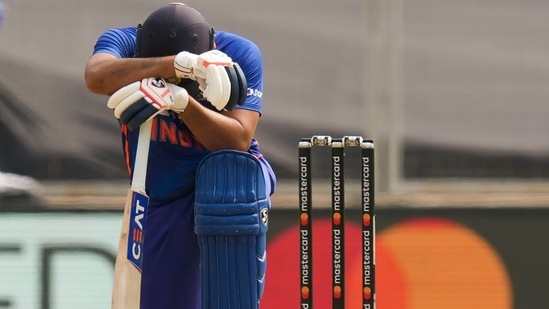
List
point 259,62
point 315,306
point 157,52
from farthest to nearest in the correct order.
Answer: point 315,306 → point 259,62 → point 157,52

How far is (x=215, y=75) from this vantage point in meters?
2.66

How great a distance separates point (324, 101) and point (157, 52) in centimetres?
158

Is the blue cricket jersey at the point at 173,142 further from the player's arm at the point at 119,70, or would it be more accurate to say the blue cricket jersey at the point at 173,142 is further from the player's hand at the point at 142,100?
the player's hand at the point at 142,100

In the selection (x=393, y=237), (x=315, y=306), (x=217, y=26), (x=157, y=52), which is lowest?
(x=315, y=306)

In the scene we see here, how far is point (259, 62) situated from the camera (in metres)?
3.18

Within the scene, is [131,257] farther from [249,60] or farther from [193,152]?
[249,60]

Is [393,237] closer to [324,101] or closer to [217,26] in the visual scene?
[324,101]

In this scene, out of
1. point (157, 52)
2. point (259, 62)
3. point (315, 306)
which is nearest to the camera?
point (157, 52)

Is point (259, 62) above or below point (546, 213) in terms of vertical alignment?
above

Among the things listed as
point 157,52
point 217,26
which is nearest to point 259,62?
point 157,52

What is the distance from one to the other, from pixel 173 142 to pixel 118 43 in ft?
1.04

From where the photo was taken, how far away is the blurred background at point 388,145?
436 cm

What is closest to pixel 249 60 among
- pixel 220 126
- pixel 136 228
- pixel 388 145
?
pixel 220 126

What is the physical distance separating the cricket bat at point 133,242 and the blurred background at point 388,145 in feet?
5.24
